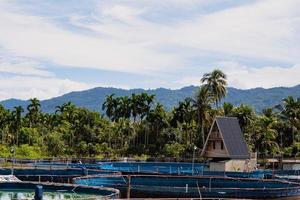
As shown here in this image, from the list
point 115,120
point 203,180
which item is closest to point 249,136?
point 115,120

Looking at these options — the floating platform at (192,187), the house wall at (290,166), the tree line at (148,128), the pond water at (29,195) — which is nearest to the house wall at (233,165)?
the house wall at (290,166)

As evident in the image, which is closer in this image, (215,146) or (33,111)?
(215,146)

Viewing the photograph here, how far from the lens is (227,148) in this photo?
55.9 meters

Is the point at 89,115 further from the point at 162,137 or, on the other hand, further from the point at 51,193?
the point at 51,193

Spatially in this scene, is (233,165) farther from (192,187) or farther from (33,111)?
(33,111)

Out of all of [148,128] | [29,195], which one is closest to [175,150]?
[148,128]

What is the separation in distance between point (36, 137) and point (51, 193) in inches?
2185

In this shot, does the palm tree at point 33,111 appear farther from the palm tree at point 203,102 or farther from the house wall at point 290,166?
the house wall at point 290,166

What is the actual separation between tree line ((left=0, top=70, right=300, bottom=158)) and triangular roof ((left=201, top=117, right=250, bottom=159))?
51.1 feet

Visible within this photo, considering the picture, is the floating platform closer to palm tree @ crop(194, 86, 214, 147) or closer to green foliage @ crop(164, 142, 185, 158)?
green foliage @ crop(164, 142, 185, 158)

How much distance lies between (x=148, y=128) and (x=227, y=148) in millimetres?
34229

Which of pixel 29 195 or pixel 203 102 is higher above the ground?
pixel 203 102

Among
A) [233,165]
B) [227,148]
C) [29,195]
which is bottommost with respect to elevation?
[29,195]

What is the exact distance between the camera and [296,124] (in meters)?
86.1
